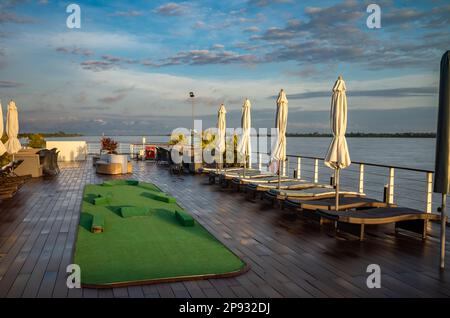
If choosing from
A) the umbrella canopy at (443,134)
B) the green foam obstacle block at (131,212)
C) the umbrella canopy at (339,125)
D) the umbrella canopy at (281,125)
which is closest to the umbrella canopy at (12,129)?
the green foam obstacle block at (131,212)

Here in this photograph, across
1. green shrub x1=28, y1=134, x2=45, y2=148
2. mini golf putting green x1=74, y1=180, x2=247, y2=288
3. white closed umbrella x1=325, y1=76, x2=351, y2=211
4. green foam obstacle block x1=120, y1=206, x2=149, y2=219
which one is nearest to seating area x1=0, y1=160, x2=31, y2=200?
mini golf putting green x1=74, y1=180, x2=247, y2=288

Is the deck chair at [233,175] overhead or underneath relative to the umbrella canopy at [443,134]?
underneath

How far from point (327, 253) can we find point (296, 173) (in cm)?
658

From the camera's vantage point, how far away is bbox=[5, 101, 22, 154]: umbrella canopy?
9.66 metres

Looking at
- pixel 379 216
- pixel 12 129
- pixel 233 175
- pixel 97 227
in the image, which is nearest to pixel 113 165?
pixel 12 129

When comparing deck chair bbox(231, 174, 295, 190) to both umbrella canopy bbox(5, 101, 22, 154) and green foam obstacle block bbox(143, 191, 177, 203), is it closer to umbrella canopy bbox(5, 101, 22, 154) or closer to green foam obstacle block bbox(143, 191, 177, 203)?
green foam obstacle block bbox(143, 191, 177, 203)

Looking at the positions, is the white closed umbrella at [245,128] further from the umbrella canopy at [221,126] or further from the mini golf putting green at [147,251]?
the mini golf putting green at [147,251]

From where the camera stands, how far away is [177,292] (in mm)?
3113

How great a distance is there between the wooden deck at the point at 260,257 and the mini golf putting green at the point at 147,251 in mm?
150

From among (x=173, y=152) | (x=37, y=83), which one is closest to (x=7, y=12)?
(x=37, y=83)

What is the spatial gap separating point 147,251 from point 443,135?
11.3 feet

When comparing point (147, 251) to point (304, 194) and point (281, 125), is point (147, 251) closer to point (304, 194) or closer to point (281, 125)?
point (304, 194)

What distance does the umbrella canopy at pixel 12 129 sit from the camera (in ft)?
31.7

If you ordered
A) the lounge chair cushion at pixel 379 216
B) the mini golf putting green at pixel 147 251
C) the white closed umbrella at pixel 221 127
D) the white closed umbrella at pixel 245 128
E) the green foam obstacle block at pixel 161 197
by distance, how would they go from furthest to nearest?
the white closed umbrella at pixel 221 127, the white closed umbrella at pixel 245 128, the green foam obstacle block at pixel 161 197, the lounge chair cushion at pixel 379 216, the mini golf putting green at pixel 147 251
